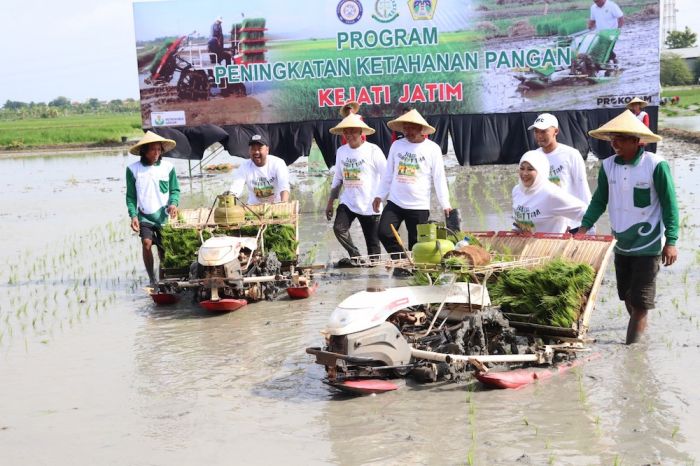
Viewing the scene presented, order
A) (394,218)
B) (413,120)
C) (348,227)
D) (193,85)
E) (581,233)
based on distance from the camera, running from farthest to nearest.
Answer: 1. (193,85)
2. (348,227)
3. (394,218)
4. (413,120)
5. (581,233)

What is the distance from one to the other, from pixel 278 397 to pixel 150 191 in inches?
165

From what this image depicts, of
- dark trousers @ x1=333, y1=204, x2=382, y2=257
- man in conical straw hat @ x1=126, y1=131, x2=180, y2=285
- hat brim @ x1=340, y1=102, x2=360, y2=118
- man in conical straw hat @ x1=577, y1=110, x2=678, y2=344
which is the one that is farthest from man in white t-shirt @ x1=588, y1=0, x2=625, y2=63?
man in conical straw hat @ x1=577, y1=110, x2=678, y2=344

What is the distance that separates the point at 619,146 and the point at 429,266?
1.72 meters

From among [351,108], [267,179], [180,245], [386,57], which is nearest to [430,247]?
[180,245]

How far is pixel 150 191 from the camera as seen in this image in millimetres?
9523

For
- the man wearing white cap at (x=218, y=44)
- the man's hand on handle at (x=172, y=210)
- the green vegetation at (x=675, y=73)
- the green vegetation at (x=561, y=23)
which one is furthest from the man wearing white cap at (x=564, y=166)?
the green vegetation at (x=675, y=73)

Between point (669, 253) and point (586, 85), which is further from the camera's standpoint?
point (586, 85)

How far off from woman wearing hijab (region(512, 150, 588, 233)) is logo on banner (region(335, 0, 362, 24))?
9.59m

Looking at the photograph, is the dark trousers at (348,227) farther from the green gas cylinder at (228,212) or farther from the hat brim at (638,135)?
the hat brim at (638,135)

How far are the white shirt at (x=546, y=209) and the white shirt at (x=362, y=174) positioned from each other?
124 inches

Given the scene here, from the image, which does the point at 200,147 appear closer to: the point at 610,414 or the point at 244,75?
the point at 244,75

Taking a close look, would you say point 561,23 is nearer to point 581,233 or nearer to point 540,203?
point 540,203

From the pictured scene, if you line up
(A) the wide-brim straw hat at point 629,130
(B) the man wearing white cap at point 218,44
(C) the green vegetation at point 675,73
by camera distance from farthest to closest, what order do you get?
(C) the green vegetation at point 675,73 < (B) the man wearing white cap at point 218,44 < (A) the wide-brim straw hat at point 629,130

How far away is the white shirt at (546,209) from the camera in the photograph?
700 centimetres
